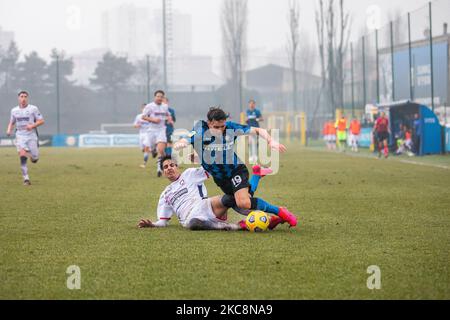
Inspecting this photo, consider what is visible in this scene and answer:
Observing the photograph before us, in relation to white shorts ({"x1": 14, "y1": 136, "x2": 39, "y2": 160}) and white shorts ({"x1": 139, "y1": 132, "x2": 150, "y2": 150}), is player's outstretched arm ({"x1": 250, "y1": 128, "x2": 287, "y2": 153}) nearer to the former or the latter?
white shorts ({"x1": 14, "y1": 136, "x2": 39, "y2": 160})

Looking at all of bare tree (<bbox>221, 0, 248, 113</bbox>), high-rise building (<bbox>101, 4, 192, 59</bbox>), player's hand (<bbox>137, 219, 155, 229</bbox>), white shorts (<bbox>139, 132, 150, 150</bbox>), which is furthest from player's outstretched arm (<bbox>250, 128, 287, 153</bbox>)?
high-rise building (<bbox>101, 4, 192, 59</bbox>)

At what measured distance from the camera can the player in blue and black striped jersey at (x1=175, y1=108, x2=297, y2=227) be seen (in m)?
10.4

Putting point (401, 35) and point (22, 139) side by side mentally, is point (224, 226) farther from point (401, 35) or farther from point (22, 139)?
point (401, 35)

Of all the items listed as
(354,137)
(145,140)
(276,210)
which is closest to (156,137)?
(145,140)

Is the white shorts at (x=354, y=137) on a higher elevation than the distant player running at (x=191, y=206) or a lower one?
higher

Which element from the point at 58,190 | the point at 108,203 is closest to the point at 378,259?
the point at 108,203

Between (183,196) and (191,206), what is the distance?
6.9 inches

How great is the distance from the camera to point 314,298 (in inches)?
244

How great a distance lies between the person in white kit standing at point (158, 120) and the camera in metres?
23.7

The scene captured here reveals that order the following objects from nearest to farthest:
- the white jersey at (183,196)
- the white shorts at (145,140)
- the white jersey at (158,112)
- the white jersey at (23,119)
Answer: the white jersey at (183,196)
the white jersey at (23,119)
the white jersey at (158,112)
the white shorts at (145,140)

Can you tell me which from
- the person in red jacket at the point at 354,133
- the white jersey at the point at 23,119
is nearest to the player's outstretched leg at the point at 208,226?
the white jersey at the point at 23,119

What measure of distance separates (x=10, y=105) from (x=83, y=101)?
6716 millimetres

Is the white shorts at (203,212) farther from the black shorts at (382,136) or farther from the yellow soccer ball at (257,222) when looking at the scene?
the black shorts at (382,136)

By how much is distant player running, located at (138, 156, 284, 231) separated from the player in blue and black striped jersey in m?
0.20
